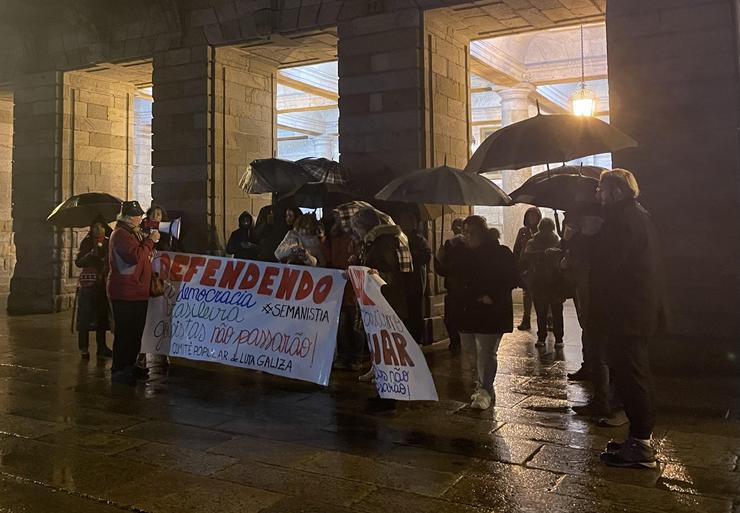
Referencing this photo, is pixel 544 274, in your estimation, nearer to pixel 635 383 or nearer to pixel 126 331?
pixel 635 383

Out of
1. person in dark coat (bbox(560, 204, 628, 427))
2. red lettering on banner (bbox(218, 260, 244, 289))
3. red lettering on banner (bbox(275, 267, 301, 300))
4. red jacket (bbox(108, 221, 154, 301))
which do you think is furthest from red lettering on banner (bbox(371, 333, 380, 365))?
red jacket (bbox(108, 221, 154, 301))

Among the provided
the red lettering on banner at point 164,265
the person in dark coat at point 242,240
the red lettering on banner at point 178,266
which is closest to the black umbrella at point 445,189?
the red lettering on banner at point 178,266

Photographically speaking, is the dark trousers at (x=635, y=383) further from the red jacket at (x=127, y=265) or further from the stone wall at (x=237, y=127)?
the stone wall at (x=237, y=127)

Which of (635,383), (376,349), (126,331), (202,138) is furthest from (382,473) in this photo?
(202,138)

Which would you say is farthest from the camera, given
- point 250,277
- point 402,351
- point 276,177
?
point 276,177

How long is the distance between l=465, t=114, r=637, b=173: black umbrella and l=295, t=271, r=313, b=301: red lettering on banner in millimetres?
1884

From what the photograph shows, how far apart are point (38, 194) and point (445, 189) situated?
9748mm

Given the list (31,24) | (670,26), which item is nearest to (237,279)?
(670,26)

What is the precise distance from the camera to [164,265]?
23.9 ft

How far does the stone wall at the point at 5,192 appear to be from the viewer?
16234 mm

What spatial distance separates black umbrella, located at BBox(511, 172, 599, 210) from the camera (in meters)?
6.25

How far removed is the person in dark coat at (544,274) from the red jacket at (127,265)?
4.54 meters

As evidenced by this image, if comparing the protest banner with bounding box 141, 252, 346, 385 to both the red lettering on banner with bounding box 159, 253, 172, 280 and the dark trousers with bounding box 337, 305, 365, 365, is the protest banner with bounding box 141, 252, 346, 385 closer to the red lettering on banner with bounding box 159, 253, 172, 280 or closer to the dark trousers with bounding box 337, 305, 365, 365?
the red lettering on banner with bounding box 159, 253, 172, 280

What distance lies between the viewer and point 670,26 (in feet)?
24.9
